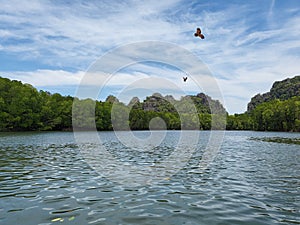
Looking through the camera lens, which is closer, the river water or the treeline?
the river water

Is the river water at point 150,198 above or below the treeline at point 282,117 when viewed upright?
below

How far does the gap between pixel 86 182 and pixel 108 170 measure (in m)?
4.82

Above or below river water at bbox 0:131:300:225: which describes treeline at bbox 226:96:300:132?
above

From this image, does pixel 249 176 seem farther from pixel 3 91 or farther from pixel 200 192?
pixel 3 91

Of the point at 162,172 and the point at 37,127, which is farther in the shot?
the point at 37,127

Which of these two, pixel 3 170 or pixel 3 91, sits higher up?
pixel 3 91

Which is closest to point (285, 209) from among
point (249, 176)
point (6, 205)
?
point (249, 176)

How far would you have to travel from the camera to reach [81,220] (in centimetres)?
1091

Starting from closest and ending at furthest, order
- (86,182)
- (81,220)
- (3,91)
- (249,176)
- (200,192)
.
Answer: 1. (81,220)
2. (200,192)
3. (86,182)
4. (249,176)
5. (3,91)

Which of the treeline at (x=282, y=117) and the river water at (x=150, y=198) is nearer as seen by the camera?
the river water at (x=150, y=198)

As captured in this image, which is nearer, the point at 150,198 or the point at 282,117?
the point at 150,198

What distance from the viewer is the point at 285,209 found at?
1284 centimetres

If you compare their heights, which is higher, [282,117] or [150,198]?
[282,117]

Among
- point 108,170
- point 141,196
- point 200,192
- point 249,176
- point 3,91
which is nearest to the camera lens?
point 141,196
